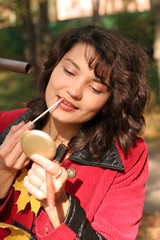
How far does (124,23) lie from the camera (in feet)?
58.0

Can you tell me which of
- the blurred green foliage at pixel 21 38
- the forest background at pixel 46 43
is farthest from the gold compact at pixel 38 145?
the blurred green foliage at pixel 21 38

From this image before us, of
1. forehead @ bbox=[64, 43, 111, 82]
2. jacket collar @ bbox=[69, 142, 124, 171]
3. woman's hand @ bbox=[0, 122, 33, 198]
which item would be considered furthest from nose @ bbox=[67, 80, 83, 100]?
jacket collar @ bbox=[69, 142, 124, 171]

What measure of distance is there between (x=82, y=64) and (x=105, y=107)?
0.33 meters

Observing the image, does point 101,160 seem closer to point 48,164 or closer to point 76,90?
point 76,90

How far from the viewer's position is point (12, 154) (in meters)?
2.13

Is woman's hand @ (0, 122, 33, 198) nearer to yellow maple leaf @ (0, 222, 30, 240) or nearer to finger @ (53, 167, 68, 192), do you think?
yellow maple leaf @ (0, 222, 30, 240)

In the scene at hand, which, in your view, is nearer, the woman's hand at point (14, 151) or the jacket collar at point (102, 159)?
the woman's hand at point (14, 151)

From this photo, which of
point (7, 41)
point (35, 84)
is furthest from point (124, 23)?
point (35, 84)

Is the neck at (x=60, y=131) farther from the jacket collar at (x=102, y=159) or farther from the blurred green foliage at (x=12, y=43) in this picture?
the blurred green foliage at (x=12, y=43)

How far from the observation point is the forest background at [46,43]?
5.21 m

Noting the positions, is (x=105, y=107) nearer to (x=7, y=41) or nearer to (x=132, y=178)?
(x=132, y=178)

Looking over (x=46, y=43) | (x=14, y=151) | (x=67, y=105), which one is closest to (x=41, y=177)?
(x=14, y=151)

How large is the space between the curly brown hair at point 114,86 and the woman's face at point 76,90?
87 millimetres

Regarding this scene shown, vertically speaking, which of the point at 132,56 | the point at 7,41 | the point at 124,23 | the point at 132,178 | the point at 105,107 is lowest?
the point at 7,41
